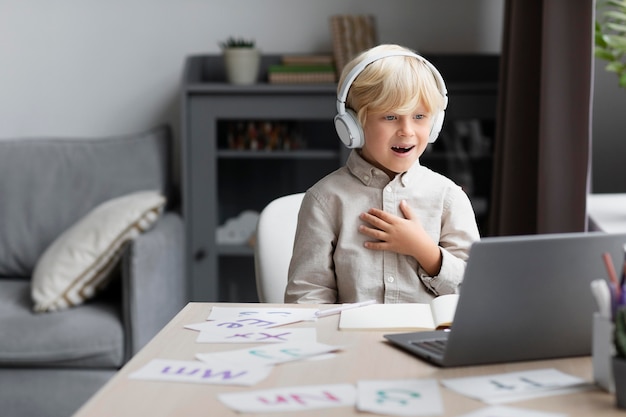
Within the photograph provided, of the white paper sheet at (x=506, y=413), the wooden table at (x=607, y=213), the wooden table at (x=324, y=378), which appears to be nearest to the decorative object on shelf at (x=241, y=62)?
the wooden table at (x=607, y=213)

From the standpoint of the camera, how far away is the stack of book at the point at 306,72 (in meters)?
3.17

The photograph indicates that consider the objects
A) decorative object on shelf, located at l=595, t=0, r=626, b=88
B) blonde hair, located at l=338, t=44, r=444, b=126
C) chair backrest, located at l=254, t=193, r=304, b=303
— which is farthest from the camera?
decorative object on shelf, located at l=595, t=0, r=626, b=88

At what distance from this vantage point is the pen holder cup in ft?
3.22

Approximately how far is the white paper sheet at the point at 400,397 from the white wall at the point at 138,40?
2549 millimetres

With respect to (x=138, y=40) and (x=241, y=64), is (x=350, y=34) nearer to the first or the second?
(x=241, y=64)

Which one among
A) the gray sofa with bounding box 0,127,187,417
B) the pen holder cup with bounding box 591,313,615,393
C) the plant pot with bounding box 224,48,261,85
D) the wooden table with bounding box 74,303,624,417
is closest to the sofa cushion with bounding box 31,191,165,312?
the gray sofa with bounding box 0,127,187,417

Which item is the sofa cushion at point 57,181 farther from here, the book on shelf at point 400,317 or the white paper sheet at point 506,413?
the white paper sheet at point 506,413

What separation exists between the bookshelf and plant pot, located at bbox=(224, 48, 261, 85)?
0.21ft

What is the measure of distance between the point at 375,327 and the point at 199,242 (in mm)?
1998

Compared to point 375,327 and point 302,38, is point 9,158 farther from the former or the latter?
point 375,327

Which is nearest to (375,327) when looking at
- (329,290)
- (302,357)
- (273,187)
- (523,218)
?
(302,357)

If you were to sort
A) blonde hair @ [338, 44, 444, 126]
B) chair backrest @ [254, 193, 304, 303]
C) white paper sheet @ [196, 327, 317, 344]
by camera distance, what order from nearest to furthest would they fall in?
white paper sheet @ [196, 327, 317, 344], blonde hair @ [338, 44, 444, 126], chair backrest @ [254, 193, 304, 303]

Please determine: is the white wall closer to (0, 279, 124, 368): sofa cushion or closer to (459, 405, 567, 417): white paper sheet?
(0, 279, 124, 368): sofa cushion

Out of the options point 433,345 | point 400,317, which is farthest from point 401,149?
point 433,345
